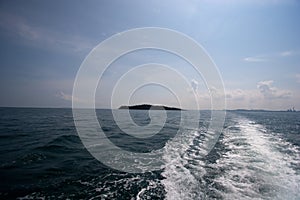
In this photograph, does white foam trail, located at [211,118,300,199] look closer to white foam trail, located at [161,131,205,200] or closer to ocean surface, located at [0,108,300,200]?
ocean surface, located at [0,108,300,200]

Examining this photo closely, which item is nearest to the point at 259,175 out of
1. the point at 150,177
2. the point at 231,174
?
the point at 231,174

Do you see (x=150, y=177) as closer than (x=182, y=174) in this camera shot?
Yes

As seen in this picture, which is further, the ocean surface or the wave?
the wave

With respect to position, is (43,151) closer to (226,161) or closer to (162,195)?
(162,195)

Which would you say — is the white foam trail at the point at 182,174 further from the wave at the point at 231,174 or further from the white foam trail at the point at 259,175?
the white foam trail at the point at 259,175

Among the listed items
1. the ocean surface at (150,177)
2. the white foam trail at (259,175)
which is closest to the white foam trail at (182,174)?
the ocean surface at (150,177)

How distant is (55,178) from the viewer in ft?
25.4

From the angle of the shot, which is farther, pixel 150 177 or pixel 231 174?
pixel 231 174

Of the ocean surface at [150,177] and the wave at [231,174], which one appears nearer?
the ocean surface at [150,177]

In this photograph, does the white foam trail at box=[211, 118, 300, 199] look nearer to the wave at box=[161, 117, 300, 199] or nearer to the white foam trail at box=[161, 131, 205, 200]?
the wave at box=[161, 117, 300, 199]

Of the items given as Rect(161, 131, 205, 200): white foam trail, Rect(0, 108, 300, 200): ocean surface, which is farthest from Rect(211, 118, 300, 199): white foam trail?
A: Rect(161, 131, 205, 200): white foam trail

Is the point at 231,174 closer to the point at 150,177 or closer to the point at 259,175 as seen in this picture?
the point at 259,175

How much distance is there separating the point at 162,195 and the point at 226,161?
6.06 m

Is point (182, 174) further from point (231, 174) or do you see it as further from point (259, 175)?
point (259, 175)
